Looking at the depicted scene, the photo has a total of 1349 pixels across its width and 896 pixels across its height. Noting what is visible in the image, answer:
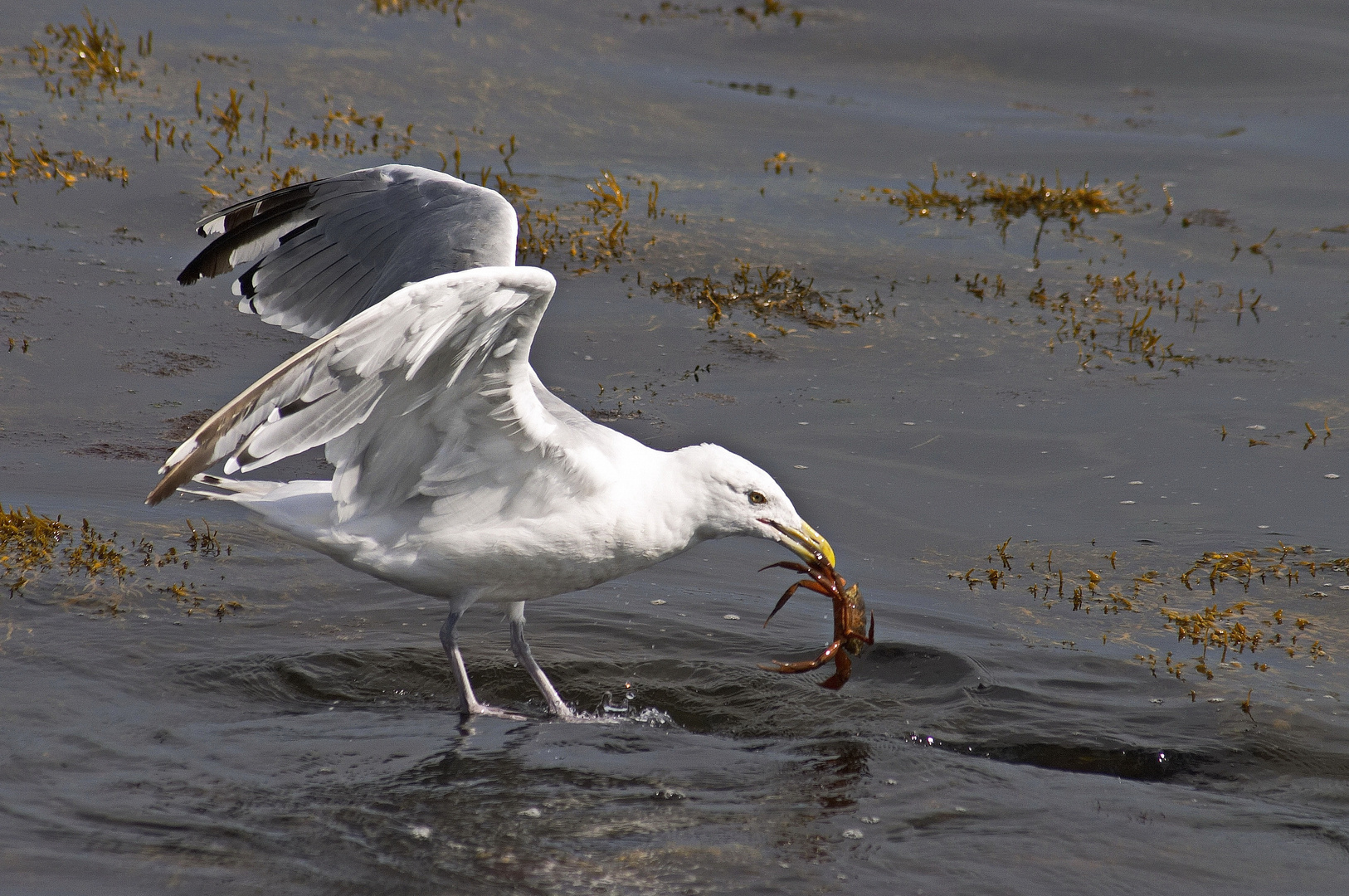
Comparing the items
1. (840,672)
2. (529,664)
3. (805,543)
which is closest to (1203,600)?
(840,672)

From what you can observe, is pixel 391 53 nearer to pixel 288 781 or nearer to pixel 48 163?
pixel 48 163

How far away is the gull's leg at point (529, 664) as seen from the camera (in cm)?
593

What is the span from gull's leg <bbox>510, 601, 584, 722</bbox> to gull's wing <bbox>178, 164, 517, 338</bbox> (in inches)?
60.8

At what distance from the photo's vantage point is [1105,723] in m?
5.77

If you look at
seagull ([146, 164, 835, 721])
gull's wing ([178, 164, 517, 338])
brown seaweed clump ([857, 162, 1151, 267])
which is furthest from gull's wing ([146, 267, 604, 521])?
brown seaweed clump ([857, 162, 1151, 267])

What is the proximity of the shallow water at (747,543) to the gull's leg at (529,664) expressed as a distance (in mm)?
185

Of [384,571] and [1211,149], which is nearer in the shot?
[384,571]

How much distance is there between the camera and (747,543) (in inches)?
302

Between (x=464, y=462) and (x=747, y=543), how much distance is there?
2543 millimetres

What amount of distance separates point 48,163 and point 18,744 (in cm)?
780

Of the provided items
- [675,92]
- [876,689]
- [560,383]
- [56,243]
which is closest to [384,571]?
[876,689]

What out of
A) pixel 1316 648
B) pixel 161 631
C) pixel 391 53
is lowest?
pixel 161 631

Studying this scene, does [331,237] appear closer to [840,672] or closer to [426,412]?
[426,412]

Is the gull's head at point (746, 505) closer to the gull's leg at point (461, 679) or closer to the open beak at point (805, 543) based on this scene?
the open beak at point (805, 543)
